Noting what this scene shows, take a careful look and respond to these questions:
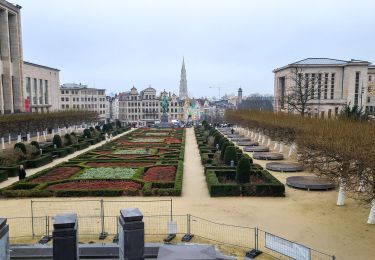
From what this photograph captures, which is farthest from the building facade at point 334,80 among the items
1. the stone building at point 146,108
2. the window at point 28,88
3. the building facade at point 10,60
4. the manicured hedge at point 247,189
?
the manicured hedge at point 247,189

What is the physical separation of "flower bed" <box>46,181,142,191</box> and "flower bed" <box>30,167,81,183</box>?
204 cm

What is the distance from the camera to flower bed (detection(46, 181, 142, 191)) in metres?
22.0

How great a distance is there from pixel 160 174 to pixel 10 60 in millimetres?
49350

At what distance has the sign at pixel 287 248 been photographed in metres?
11.0

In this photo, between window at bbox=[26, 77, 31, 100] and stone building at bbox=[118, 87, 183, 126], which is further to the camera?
stone building at bbox=[118, 87, 183, 126]

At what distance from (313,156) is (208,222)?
324 inches

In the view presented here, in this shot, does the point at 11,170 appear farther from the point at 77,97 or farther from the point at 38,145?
the point at 77,97

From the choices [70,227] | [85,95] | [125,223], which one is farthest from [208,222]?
[85,95]

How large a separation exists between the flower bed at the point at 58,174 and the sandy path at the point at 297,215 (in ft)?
14.6

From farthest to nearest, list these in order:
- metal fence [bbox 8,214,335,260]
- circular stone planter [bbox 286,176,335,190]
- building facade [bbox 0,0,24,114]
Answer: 1. building facade [bbox 0,0,24,114]
2. circular stone planter [bbox 286,176,335,190]
3. metal fence [bbox 8,214,335,260]

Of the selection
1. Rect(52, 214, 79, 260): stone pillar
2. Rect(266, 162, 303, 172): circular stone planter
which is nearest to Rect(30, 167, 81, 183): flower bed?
Rect(52, 214, 79, 260): stone pillar

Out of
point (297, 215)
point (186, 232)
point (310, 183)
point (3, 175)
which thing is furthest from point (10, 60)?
point (297, 215)

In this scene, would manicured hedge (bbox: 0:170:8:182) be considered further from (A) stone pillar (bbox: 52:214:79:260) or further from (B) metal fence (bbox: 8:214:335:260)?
(A) stone pillar (bbox: 52:214:79:260)

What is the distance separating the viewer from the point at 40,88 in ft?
266
